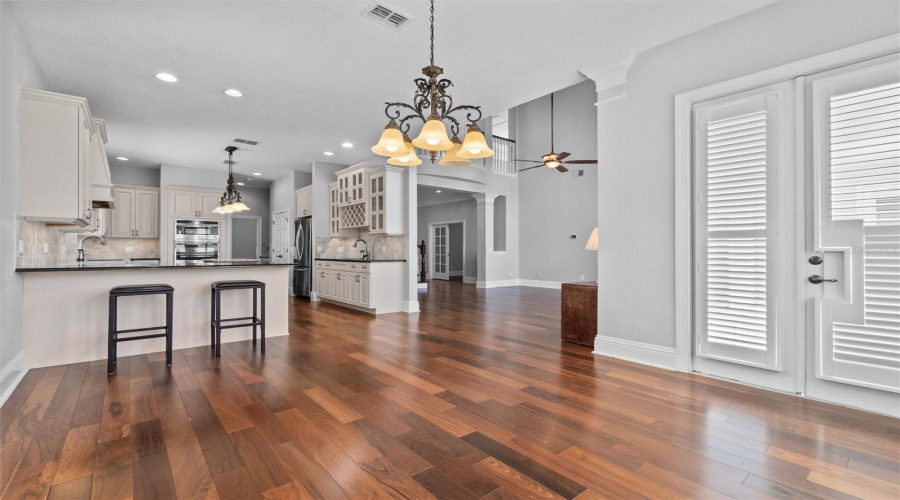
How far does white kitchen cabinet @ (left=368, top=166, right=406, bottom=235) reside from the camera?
6.65 meters

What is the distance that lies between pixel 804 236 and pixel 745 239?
0.33 m

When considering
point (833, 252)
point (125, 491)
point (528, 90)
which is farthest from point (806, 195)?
point (125, 491)

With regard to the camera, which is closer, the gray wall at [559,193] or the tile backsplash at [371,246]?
the tile backsplash at [371,246]

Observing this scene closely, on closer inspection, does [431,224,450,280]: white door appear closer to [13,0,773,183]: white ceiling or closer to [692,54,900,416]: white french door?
[13,0,773,183]: white ceiling

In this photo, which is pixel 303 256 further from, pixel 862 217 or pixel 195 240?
pixel 862 217

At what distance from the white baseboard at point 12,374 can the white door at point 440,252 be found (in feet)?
35.1

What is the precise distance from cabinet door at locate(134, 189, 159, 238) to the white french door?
9.40m

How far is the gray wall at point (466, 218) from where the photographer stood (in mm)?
12250

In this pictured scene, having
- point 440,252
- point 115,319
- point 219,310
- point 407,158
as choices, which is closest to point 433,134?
point 407,158

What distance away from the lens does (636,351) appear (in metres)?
3.61

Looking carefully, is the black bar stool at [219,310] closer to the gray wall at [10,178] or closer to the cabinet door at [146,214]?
the gray wall at [10,178]

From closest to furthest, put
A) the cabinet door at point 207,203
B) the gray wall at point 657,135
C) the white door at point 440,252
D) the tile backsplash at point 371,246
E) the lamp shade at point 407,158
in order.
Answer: the gray wall at point 657,135 → the lamp shade at point 407,158 → the tile backsplash at point 371,246 → the cabinet door at point 207,203 → the white door at point 440,252

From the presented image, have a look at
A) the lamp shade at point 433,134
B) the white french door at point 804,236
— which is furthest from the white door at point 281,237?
the white french door at point 804,236

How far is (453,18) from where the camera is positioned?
9.92ft
